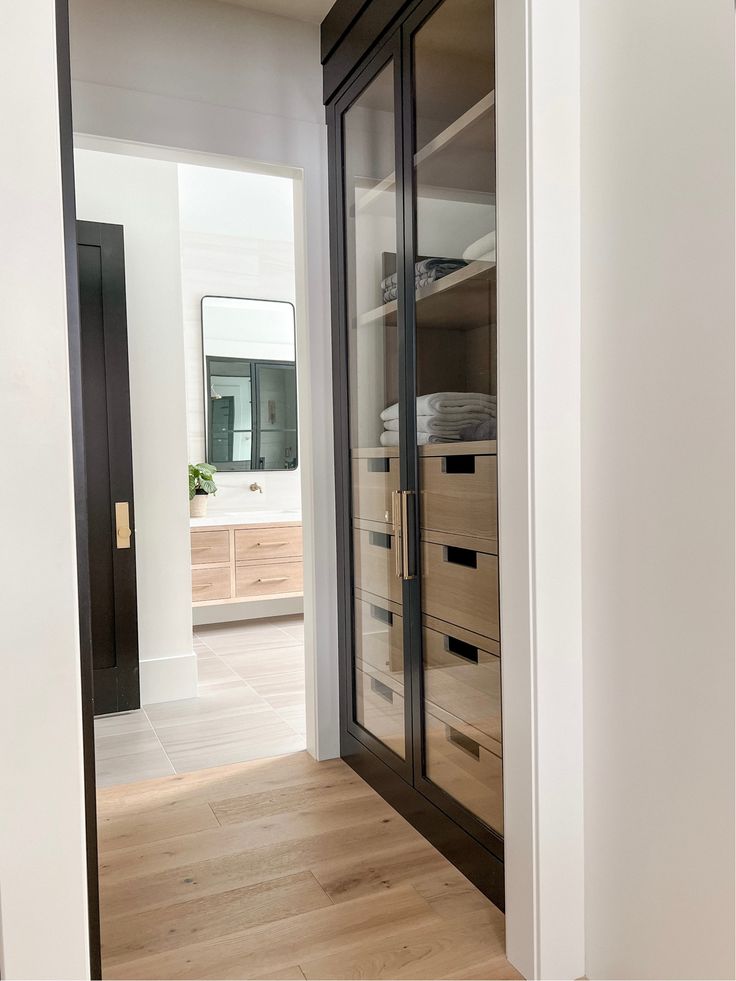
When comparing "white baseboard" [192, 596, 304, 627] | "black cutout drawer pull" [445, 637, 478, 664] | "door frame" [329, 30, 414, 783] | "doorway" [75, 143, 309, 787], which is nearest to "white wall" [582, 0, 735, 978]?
"black cutout drawer pull" [445, 637, 478, 664]

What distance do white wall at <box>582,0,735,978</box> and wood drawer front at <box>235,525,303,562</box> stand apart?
138 inches

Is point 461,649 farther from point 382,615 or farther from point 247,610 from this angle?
point 247,610

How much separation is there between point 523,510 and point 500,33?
0.99 meters

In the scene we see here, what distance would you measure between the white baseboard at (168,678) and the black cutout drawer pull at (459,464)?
6.79 ft

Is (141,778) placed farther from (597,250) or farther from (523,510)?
(597,250)

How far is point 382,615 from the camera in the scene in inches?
97.7

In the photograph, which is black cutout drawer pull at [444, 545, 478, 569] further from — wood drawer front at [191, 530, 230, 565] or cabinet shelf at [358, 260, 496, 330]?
wood drawer front at [191, 530, 230, 565]

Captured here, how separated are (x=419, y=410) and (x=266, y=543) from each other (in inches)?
114

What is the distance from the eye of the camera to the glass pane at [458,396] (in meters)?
1.86

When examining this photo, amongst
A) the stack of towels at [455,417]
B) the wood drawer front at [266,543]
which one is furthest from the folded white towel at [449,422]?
the wood drawer front at [266,543]

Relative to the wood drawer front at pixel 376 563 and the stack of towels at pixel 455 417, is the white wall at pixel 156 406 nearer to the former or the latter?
the wood drawer front at pixel 376 563

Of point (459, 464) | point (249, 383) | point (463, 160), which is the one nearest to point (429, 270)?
point (463, 160)

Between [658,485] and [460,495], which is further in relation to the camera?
[460,495]

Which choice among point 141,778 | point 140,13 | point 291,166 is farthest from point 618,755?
point 140,13
